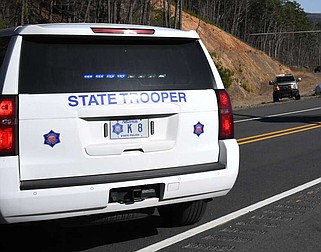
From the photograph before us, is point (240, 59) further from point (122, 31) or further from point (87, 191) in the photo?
point (87, 191)

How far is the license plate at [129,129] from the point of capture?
569cm

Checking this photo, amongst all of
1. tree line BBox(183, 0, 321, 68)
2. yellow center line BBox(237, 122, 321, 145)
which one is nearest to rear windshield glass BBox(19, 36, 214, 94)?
yellow center line BBox(237, 122, 321, 145)

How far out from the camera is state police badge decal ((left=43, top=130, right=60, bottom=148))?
5.42 m

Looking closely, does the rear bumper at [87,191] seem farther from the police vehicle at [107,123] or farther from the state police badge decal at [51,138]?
the state police badge decal at [51,138]

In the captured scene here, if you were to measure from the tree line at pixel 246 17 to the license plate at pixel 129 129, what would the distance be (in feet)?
171

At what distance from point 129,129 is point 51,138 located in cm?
68

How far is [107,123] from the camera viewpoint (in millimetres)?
5668

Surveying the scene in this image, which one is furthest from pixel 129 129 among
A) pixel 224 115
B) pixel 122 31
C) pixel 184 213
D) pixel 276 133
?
pixel 276 133

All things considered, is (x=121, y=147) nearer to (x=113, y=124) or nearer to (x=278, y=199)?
(x=113, y=124)

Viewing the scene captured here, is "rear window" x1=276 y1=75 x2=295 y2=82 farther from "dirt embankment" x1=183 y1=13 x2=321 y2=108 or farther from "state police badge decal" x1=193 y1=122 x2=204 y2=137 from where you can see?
"state police badge decal" x1=193 y1=122 x2=204 y2=137

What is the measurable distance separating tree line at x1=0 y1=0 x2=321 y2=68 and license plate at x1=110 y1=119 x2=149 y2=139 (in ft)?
171

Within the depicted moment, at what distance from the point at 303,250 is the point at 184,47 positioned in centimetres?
215

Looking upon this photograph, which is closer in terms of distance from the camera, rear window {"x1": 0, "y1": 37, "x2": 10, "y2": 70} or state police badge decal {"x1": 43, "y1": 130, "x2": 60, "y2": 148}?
state police badge decal {"x1": 43, "y1": 130, "x2": 60, "y2": 148}

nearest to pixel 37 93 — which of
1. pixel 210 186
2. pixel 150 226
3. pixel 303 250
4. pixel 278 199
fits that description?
pixel 210 186
